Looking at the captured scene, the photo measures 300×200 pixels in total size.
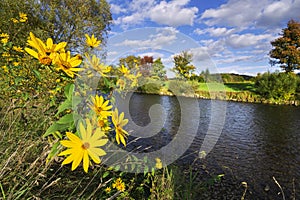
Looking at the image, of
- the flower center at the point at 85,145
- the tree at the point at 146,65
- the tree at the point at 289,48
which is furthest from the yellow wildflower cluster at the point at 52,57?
the tree at the point at 289,48

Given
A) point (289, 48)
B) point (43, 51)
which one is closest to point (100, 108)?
point (43, 51)

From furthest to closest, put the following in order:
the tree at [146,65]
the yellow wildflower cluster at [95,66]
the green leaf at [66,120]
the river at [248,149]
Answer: the river at [248,149] < the tree at [146,65] < the yellow wildflower cluster at [95,66] < the green leaf at [66,120]

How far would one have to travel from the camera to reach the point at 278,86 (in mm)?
16328

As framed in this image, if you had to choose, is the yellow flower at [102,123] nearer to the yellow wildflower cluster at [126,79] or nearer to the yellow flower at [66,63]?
the yellow flower at [66,63]

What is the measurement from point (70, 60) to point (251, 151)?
6330 mm

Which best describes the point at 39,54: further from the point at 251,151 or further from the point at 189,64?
the point at 251,151

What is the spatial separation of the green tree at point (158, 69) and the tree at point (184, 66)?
0.11m

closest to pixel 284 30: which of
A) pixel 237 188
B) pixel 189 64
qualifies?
pixel 237 188

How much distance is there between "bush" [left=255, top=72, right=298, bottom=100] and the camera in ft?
53.3

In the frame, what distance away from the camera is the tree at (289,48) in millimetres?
18516

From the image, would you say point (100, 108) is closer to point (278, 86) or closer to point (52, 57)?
point (52, 57)

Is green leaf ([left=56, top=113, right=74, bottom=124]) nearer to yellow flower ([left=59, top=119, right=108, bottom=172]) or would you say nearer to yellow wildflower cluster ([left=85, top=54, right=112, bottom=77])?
yellow flower ([left=59, top=119, right=108, bottom=172])

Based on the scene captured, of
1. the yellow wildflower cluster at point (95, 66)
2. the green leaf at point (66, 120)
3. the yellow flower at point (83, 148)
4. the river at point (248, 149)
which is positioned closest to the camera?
the yellow flower at point (83, 148)

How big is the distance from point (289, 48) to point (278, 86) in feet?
15.7
